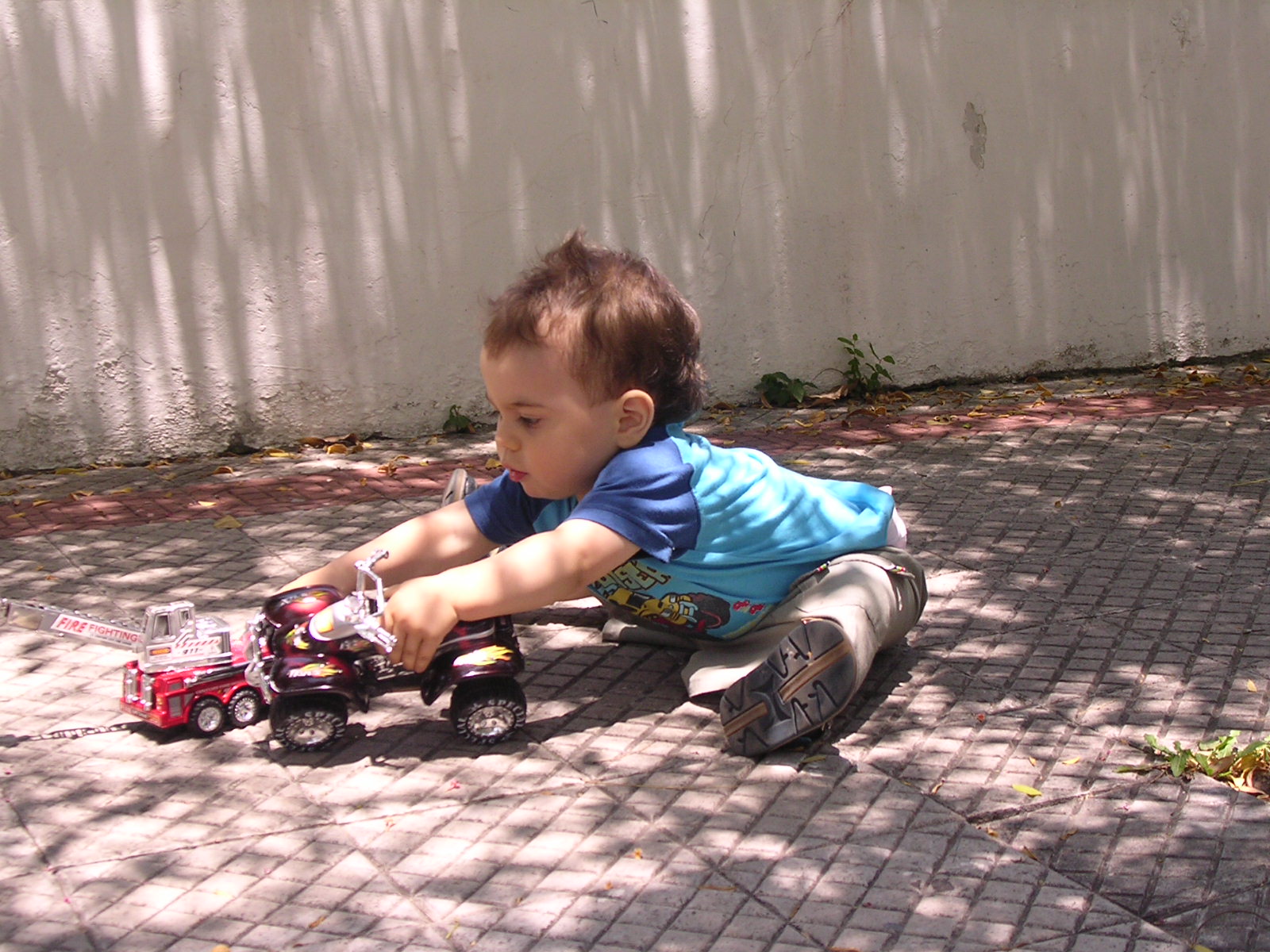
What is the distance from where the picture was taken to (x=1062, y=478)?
6102 mm

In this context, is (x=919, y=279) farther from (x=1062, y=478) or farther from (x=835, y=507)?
(x=835, y=507)

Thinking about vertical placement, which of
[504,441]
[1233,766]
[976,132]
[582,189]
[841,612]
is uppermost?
[976,132]

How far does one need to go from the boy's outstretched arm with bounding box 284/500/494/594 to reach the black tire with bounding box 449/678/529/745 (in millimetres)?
546

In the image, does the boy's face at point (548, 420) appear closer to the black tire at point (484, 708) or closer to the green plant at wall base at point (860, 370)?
the black tire at point (484, 708)

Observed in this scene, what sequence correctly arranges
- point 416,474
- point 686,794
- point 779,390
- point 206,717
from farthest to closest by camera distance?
point 779,390, point 416,474, point 206,717, point 686,794

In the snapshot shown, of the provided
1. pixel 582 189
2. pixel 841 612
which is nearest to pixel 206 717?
pixel 841 612

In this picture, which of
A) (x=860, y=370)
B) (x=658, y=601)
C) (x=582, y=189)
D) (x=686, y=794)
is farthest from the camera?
(x=860, y=370)

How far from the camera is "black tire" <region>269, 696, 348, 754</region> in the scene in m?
3.45

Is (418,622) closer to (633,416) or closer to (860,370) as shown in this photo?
(633,416)

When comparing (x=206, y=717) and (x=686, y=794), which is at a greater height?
(x=206, y=717)

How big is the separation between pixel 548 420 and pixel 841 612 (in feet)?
2.75

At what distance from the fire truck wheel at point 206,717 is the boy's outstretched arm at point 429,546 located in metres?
0.46

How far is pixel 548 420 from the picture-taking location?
369cm

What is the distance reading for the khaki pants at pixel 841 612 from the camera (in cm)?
370
